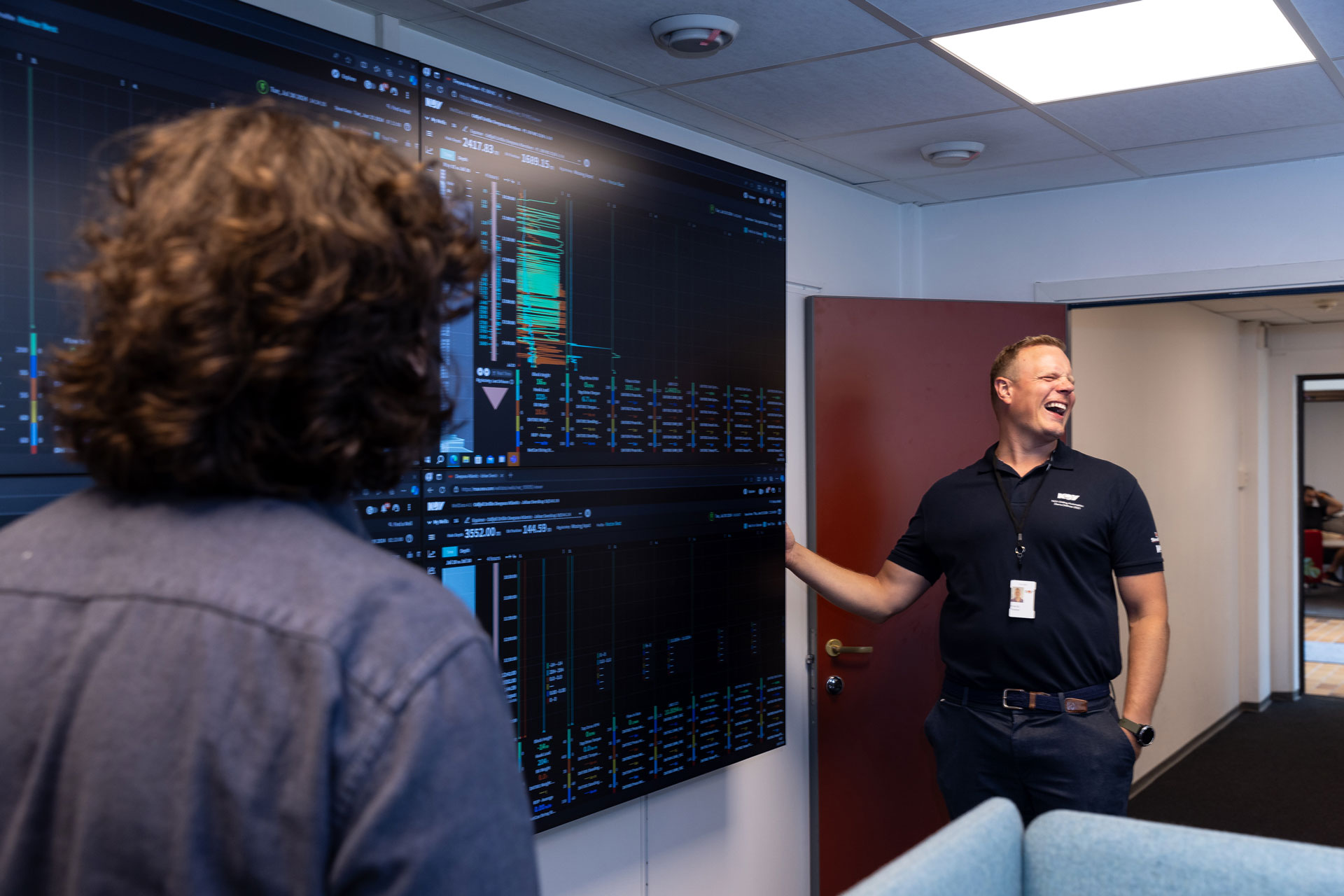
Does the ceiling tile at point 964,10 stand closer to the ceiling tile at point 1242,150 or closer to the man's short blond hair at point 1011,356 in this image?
the man's short blond hair at point 1011,356

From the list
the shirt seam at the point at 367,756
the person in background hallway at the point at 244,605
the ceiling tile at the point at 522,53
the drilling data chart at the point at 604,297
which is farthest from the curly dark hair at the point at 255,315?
the ceiling tile at the point at 522,53

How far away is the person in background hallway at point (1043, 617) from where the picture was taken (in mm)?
2453

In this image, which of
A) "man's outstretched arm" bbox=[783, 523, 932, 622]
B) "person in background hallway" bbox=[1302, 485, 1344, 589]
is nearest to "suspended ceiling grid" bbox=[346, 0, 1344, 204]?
"man's outstretched arm" bbox=[783, 523, 932, 622]

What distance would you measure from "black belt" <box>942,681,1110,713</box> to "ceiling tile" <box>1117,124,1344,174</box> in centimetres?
168

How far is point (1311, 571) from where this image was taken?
1080 cm

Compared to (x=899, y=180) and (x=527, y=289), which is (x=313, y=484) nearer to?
(x=527, y=289)

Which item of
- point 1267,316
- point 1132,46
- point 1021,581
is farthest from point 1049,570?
point 1267,316

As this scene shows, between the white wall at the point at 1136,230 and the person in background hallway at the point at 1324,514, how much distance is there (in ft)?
28.9

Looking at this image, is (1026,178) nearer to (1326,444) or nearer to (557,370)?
(557,370)

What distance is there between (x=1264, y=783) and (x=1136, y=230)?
285 centimetres

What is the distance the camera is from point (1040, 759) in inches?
96.3

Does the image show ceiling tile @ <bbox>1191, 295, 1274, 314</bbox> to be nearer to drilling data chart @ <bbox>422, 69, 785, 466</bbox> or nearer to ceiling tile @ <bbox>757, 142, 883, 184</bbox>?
ceiling tile @ <bbox>757, 142, 883, 184</bbox>

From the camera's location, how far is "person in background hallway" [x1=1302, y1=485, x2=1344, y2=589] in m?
10.8

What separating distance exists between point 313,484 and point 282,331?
0.11 meters
